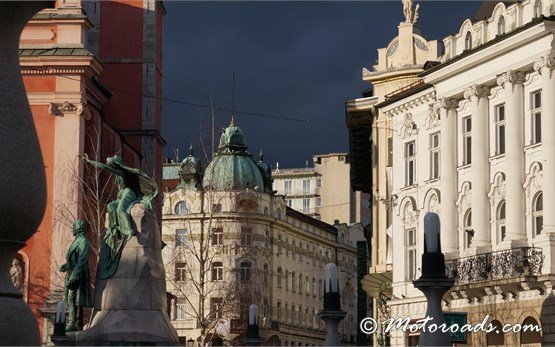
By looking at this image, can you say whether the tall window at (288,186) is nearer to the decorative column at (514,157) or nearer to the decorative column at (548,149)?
the decorative column at (514,157)

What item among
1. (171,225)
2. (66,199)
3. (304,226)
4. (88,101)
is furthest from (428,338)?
(304,226)

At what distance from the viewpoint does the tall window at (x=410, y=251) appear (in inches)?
1917

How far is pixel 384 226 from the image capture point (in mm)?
53906

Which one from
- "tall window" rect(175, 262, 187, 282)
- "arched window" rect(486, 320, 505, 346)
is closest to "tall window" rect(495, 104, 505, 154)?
"arched window" rect(486, 320, 505, 346)

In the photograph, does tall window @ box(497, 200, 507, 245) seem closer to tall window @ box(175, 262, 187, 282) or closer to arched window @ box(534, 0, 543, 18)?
arched window @ box(534, 0, 543, 18)

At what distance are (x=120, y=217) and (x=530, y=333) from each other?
58.5 feet

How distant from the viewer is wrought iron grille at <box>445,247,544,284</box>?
3869 cm

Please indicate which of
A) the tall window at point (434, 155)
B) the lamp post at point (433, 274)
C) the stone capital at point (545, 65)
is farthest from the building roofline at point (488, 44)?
the lamp post at point (433, 274)

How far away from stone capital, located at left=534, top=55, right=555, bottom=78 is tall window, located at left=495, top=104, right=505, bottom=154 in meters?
2.99

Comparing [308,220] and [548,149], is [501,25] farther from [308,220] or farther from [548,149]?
[308,220]

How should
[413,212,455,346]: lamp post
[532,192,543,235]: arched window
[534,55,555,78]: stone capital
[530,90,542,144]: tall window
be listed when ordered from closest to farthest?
[413,212,455,346]: lamp post → [534,55,555,78]: stone capital → [532,192,543,235]: arched window → [530,90,542,144]: tall window

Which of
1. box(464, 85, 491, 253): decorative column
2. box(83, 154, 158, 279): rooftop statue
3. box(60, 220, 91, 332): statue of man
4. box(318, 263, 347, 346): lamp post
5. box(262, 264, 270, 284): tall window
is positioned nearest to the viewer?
box(318, 263, 347, 346): lamp post

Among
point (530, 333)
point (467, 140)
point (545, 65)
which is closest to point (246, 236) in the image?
point (467, 140)

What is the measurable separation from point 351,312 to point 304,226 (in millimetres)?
18257
